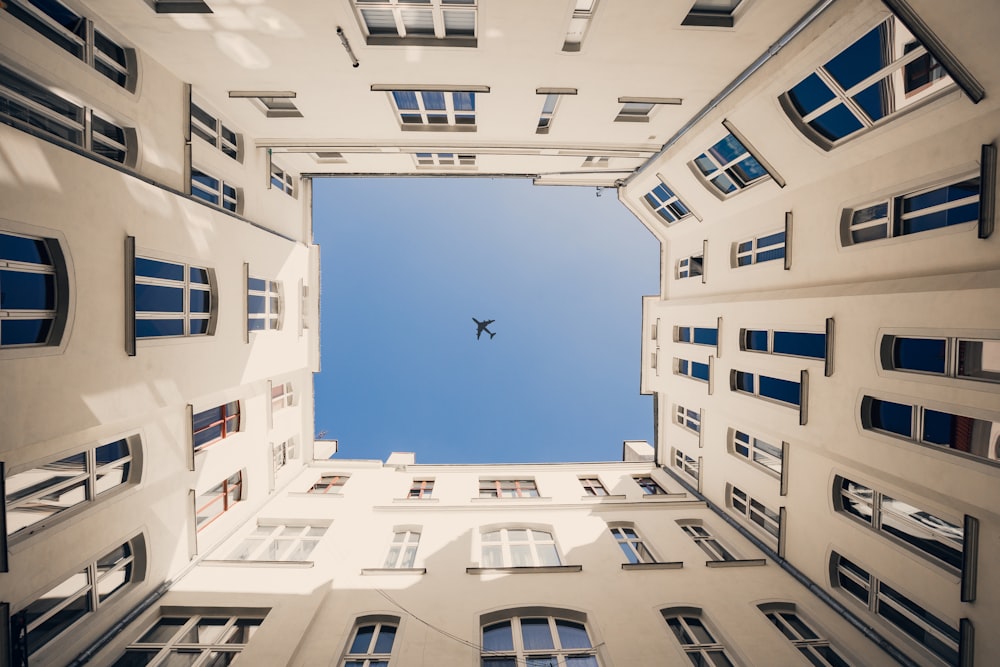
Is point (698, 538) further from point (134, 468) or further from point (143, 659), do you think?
point (134, 468)

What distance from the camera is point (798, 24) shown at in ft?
32.6

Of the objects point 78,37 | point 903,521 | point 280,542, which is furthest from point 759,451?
point 78,37

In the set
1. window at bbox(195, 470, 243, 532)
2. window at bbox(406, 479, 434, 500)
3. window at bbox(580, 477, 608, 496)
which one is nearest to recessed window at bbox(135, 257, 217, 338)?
window at bbox(195, 470, 243, 532)

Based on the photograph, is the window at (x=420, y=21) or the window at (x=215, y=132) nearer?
the window at (x=420, y=21)

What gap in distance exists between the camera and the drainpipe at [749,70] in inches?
373

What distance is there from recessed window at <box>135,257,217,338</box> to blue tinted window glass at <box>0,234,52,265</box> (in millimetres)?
2012

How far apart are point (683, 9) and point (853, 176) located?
6731 mm

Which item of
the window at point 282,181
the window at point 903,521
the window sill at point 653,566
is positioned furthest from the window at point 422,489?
the window at point 282,181

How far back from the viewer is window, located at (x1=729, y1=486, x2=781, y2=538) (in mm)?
13734

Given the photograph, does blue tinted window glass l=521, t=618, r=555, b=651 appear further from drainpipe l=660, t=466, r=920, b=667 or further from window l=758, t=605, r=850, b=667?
drainpipe l=660, t=466, r=920, b=667

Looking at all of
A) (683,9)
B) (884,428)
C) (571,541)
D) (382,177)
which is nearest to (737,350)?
(884,428)

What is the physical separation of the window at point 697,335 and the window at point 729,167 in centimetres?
613

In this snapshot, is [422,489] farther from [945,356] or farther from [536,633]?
[945,356]

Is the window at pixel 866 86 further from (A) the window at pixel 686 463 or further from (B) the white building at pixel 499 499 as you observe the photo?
(A) the window at pixel 686 463
